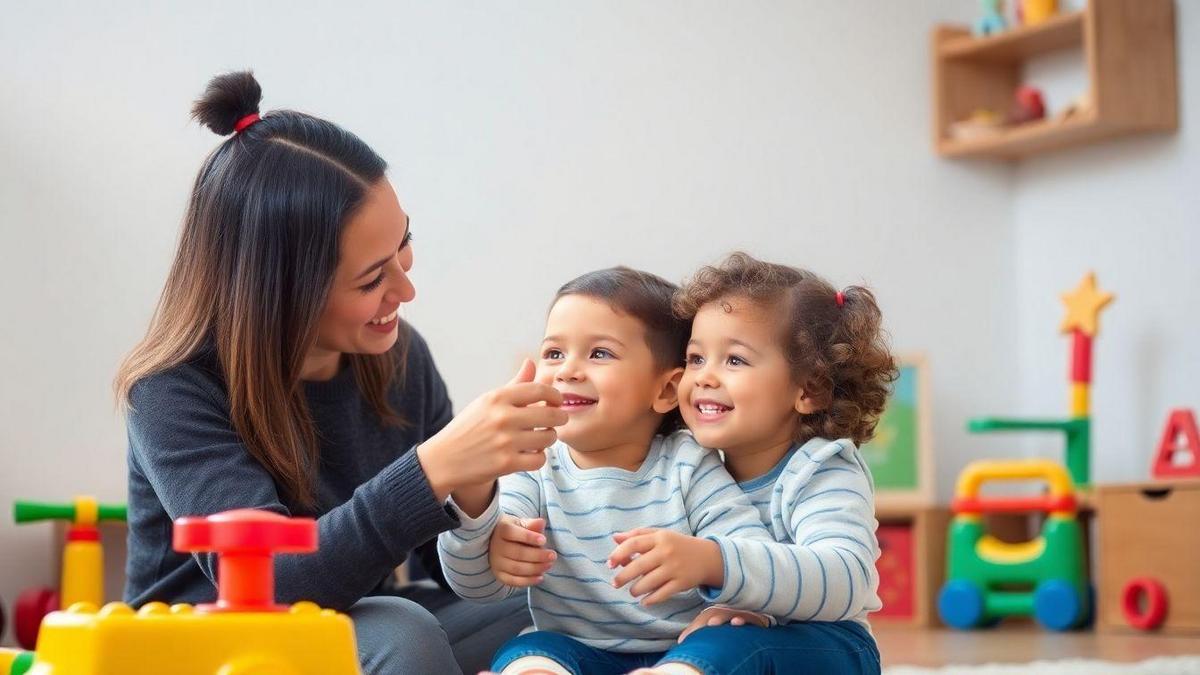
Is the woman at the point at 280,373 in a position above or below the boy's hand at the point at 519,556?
above

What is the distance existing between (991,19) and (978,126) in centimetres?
27

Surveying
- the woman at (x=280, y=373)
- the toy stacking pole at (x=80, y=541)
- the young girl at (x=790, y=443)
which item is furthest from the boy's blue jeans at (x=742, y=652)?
the toy stacking pole at (x=80, y=541)

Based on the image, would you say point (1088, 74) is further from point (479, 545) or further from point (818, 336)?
point (479, 545)

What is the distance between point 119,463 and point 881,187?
194 centimetres

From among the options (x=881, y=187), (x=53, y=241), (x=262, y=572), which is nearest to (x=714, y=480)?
A: (x=262, y=572)

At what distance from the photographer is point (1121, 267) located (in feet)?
11.9

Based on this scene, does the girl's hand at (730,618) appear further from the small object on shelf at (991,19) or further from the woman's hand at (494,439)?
the small object on shelf at (991,19)

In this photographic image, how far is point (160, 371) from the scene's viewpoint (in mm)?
1323

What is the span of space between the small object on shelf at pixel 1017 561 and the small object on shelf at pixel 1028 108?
89 centimetres

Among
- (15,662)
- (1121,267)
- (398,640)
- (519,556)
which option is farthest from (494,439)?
(1121,267)

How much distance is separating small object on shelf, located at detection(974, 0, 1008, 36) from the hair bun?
2.70m

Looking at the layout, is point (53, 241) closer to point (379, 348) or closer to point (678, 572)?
point (379, 348)

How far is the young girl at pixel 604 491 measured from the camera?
48.6 inches

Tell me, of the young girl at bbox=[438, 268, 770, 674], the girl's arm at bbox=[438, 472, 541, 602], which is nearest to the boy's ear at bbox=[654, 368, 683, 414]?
the young girl at bbox=[438, 268, 770, 674]
